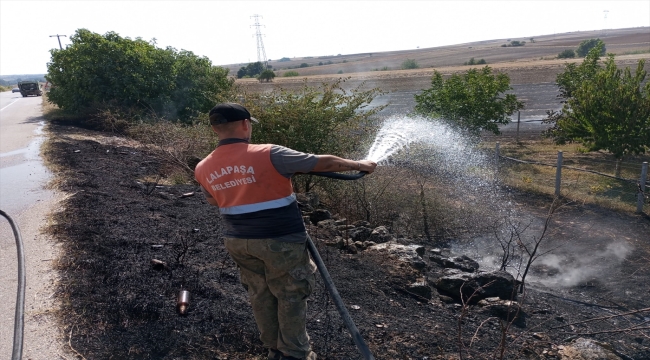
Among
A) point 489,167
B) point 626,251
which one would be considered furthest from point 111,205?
point 489,167

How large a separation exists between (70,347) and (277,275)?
1629mm

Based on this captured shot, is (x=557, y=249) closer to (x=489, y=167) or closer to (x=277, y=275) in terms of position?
(x=489, y=167)

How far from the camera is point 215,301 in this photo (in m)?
4.71

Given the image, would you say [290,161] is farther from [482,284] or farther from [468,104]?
[468,104]

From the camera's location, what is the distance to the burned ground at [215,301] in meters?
4.11

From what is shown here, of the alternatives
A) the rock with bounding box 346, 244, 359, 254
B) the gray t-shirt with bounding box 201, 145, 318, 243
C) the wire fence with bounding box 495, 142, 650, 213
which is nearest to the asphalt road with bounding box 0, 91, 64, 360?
the gray t-shirt with bounding box 201, 145, 318, 243

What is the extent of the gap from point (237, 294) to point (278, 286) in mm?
1588

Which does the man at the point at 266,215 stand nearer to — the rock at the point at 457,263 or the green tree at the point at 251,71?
the rock at the point at 457,263

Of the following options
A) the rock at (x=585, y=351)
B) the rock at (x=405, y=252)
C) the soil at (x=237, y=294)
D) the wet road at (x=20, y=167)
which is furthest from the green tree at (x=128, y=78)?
the rock at (x=585, y=351)

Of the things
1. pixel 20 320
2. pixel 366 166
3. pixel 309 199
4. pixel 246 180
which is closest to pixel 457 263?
pixel 309 199

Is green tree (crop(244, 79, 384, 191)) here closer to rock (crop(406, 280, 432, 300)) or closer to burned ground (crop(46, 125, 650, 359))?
burned ground (crop(46, 125, 650, 359))

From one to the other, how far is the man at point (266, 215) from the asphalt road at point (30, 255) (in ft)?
5.10

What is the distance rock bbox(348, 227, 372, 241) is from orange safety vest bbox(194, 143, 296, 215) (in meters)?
4.72

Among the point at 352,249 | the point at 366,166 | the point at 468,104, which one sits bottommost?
the point at 352,249
